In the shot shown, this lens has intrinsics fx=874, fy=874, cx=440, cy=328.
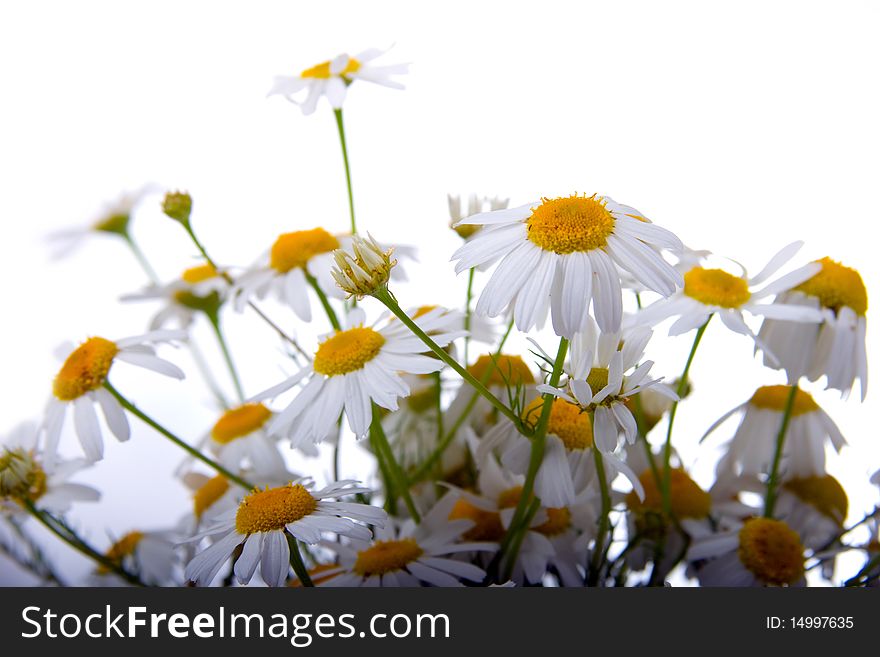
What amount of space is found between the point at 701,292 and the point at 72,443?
0.66 meters

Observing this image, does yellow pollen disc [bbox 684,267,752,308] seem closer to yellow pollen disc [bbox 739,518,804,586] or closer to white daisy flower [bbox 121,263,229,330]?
yellow pollen disc [bbox 739,518,804,586]

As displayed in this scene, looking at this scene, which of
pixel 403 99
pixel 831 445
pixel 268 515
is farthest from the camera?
pixel 403 99

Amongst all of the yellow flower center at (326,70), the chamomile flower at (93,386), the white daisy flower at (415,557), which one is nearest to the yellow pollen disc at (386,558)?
the white daisy flower at (415,557)

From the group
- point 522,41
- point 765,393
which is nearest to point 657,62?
point 522,41

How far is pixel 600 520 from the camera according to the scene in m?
0.35

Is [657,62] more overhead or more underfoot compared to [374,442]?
more overhead

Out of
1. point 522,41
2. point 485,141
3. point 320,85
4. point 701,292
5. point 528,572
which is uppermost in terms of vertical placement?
point 522,41

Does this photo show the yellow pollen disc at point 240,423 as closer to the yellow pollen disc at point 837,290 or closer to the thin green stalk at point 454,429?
the thin green stalk at point 454,429

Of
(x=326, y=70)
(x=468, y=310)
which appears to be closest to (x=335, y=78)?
(x=326, y=70)

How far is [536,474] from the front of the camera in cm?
33

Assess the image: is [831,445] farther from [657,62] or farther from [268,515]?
[657,62]

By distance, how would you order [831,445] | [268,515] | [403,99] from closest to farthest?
[268,515]
[831,445]
[403,99]

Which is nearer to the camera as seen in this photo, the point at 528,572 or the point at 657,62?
the point at 528,572

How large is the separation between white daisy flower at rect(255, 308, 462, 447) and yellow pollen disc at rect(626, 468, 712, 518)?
0.45ft
